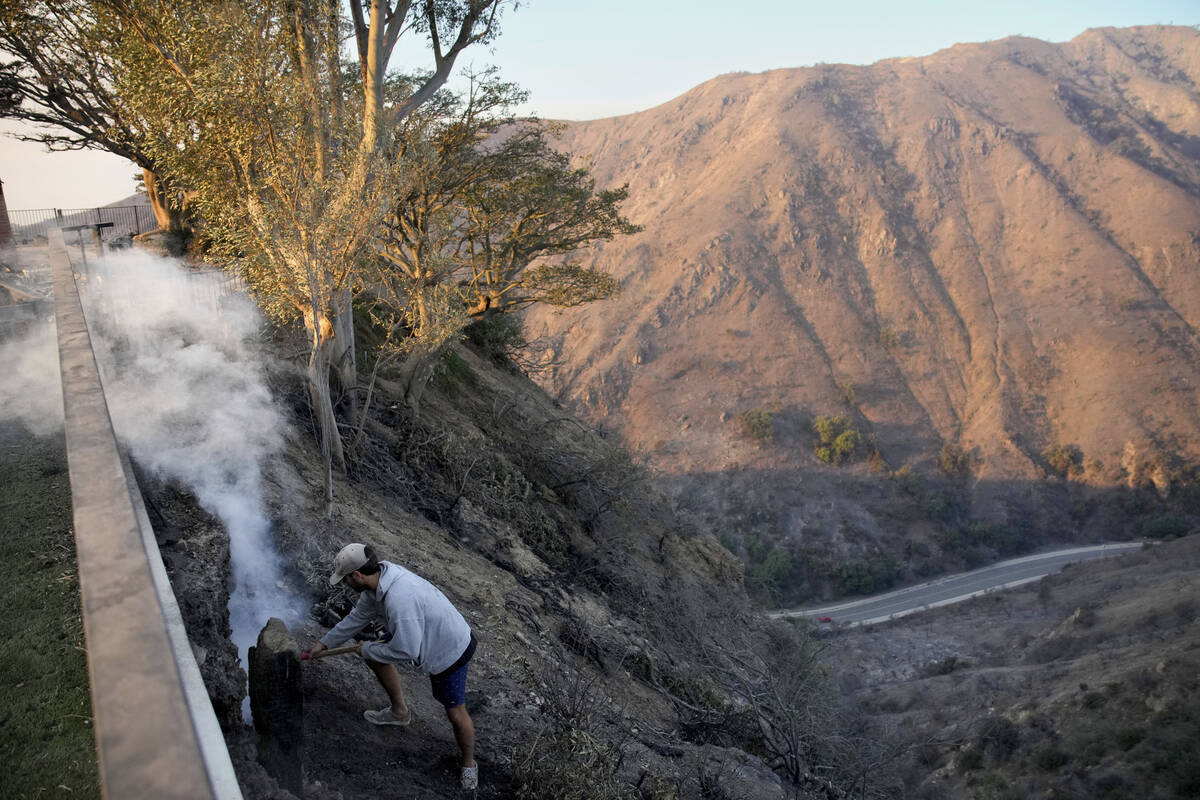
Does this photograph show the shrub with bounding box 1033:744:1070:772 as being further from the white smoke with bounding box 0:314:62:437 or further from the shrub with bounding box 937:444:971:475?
the shrub with bounding box 937:444:971:475

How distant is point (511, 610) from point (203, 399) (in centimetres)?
368

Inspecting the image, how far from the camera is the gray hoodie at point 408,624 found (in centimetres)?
376

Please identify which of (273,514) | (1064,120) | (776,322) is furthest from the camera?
(1064,120)

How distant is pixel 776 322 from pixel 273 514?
6617cm

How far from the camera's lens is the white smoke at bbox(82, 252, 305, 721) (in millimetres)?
5211

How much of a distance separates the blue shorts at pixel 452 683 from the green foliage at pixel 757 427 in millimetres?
55541

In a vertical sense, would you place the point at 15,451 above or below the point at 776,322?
above

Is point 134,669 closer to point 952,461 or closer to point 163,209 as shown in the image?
point 163,209

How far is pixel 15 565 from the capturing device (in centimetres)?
381

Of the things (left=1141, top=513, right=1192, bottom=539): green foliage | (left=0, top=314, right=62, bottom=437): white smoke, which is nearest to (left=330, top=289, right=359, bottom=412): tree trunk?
(left=0, top=314, right=62, bottom=437): white smoke

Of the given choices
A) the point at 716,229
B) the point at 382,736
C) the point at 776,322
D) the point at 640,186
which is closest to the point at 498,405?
the point at 382,736

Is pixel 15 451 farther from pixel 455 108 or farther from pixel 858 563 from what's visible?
pixel 858 563

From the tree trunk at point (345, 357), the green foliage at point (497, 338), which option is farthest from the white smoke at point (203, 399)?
the green foliage at point (497, 338)

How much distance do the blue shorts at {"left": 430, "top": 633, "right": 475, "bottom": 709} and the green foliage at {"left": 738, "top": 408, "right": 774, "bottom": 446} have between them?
2187 inches
